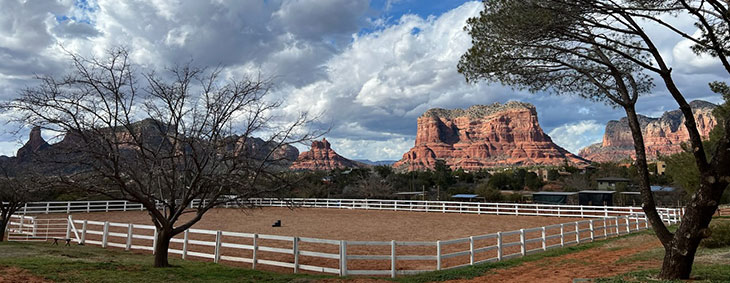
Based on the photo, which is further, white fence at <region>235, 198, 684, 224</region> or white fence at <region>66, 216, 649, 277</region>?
white fence at <region>235, 198, 684, 224</region>

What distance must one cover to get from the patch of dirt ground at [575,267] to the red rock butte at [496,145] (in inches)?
6181

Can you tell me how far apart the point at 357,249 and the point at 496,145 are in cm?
17744

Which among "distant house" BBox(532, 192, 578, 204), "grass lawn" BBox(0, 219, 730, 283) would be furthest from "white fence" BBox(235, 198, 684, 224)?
"grass lawn" BBox(0, 219, 730, 283)

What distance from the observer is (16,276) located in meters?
8.80

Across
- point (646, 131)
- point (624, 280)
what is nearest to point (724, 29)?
point (624, 280)

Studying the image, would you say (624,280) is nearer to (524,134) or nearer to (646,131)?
(524,134)

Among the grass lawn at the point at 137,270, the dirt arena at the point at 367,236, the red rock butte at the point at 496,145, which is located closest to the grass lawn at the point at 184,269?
the grass lawn at the point at 137,270

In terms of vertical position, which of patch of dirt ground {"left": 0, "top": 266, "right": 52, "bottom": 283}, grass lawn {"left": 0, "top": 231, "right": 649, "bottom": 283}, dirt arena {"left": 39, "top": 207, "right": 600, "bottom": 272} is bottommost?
dirt arena {"left": 39, "top": 207, "right": 600, "bottom": 272}

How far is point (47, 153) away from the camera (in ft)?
31.3

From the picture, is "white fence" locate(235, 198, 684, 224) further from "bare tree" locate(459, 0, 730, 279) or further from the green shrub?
"bare tree" locate(459, 0, 730, 279)

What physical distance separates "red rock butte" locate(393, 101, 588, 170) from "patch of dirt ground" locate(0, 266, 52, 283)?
16438 cm

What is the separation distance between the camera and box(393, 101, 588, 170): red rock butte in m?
174

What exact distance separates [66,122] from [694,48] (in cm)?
1300

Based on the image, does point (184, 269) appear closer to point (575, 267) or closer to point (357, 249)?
point (357, 249)
